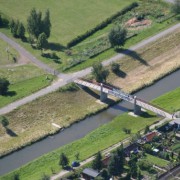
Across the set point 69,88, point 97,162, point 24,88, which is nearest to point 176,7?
point 69,88

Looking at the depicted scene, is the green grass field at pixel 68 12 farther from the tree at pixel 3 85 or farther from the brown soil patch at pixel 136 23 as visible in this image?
the tree at pixel 3 85

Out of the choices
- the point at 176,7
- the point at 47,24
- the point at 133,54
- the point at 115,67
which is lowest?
the point at 115,67

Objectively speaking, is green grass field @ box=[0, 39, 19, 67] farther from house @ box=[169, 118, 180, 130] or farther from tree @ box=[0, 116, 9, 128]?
house @ box=[169, 118, 180, 130]

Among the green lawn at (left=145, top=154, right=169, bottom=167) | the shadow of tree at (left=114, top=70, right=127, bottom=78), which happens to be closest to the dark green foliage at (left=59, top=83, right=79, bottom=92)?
the shadow of tree at (left=114, top=70, right=127, bottom=78)

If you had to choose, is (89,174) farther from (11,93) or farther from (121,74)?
(121,74)

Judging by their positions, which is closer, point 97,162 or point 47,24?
point 97,162

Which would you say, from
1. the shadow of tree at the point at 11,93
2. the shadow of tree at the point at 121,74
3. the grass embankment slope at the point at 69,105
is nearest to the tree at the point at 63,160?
the grass embankment slope at the point at 69,105
